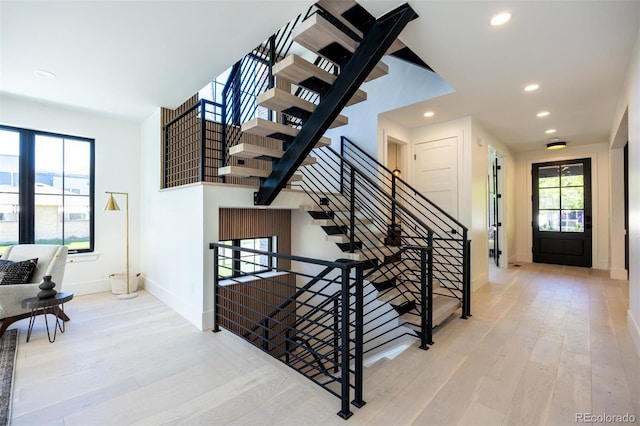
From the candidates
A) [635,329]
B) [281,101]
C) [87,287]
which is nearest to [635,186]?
[635,329]

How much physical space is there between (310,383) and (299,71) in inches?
92.0

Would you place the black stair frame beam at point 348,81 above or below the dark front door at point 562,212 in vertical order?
above

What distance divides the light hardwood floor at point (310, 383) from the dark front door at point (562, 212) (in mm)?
3822

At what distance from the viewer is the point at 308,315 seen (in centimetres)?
221

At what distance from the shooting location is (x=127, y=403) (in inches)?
75.0

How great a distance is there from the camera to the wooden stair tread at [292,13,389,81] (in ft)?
6.75

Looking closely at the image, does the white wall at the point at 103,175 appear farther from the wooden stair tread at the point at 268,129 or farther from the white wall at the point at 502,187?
the white wall at the point at 502,187

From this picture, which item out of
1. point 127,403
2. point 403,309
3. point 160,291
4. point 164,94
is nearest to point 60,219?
point 160,291

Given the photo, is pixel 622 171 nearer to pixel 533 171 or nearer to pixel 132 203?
pixel 533 171

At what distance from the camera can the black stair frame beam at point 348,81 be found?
226cm

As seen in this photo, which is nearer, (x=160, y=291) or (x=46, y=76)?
(x=46, y=76)

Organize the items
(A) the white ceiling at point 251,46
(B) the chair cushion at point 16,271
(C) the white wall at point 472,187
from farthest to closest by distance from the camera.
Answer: (C) the white wall at point 472,187
(B) the chair cushion at point 16,271
(A) the white ceiling at point 251,46

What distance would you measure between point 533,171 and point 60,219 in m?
9.46

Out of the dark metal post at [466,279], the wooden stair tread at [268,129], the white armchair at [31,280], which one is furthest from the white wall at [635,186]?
the white armchair at [31,280]
